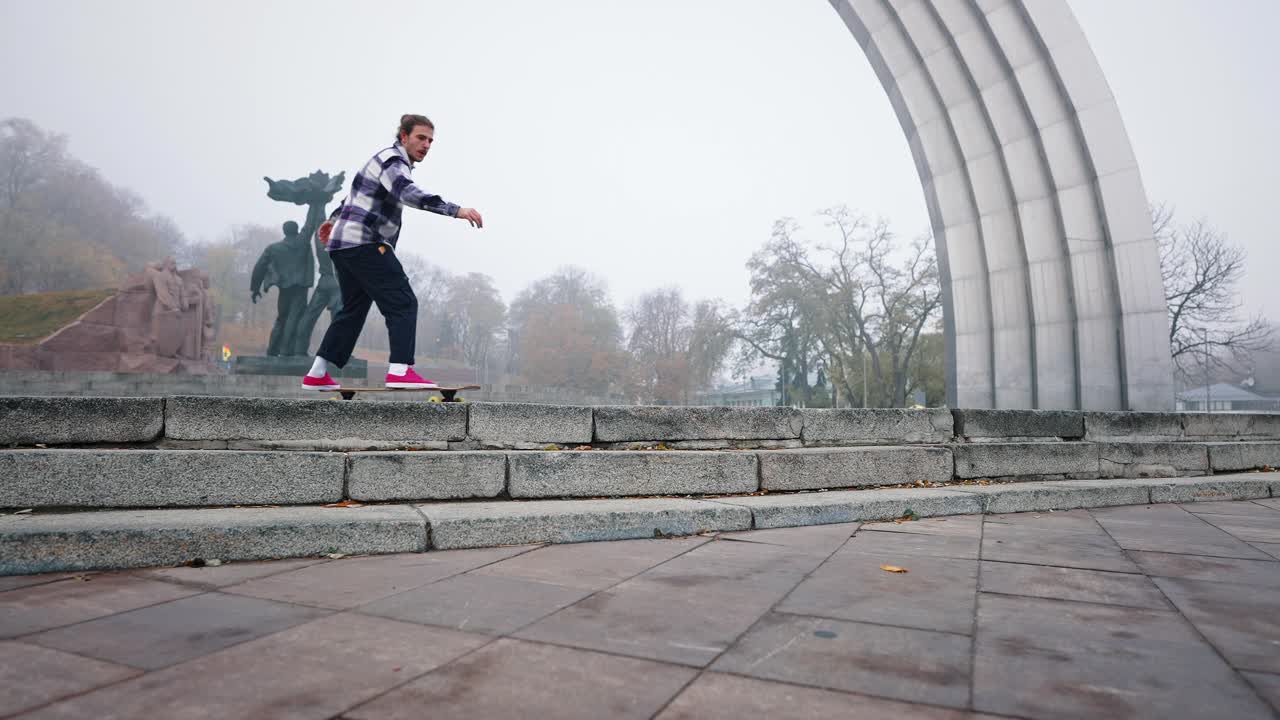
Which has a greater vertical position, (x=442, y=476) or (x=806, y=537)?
(x=442, y=476)

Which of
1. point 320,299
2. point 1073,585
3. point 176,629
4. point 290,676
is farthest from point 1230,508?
point 320,299

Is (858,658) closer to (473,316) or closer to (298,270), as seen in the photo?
(298,270)

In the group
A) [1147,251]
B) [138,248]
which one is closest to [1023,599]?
[1147,251]

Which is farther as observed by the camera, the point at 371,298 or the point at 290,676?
the point at 371,298

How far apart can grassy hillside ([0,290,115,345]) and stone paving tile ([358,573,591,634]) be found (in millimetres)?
31946

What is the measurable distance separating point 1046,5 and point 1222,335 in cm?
2136

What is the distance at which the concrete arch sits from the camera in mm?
14969

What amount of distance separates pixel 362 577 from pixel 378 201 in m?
2.77

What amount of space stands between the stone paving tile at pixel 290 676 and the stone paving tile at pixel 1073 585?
244 cm

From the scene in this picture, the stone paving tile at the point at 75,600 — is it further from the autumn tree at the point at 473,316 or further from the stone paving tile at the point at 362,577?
the autumn tree at the point at 473,316

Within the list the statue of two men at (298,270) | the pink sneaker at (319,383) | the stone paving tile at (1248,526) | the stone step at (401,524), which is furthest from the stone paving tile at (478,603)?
the statue of two men at (298,270)

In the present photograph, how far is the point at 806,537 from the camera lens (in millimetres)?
4469

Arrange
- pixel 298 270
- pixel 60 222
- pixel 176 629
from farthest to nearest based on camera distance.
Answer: pixel 60 222
pixel 298 270
pixel 176 629

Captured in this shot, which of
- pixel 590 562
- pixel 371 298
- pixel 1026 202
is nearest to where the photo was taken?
pixel 590 562
